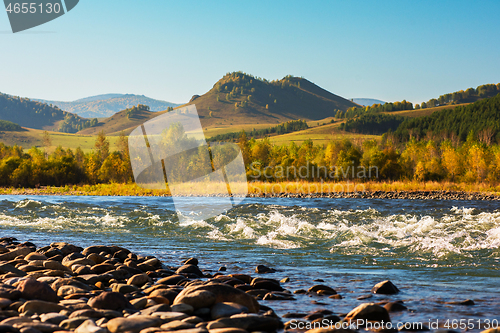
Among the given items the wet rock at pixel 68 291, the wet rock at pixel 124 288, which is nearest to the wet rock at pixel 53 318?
the wet rock at pixel 68 291

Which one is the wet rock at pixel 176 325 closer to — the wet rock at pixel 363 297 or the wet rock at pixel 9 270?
the wet rock at pixel 363 297

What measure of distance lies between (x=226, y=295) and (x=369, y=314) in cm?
194

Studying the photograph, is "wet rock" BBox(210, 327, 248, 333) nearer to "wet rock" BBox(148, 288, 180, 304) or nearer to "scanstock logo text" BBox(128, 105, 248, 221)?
"wet rock" BBox(148, 288, 180, 304)

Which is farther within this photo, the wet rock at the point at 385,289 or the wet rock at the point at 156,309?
the wet rock at the point at 385,289

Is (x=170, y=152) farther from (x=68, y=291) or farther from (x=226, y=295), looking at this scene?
(x=226, y=295)

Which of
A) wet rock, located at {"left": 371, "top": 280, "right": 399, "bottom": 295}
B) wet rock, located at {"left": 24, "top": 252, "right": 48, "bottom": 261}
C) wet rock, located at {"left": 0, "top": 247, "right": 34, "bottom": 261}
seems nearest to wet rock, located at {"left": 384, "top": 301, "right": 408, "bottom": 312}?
wet rock, located at {"left": 371, "top": 280, "right": 399, "bottom": 295}

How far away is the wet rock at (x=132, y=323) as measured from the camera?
14.0ft

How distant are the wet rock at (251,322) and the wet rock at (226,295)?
539mm

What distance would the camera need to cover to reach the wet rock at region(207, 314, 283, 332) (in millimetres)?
4635

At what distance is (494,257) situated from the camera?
386 inches

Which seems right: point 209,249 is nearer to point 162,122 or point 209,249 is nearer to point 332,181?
point 162,122

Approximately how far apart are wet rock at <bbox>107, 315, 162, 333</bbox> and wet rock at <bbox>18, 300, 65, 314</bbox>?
46.1 inches

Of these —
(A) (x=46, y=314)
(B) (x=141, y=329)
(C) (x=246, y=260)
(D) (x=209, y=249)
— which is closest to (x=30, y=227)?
(D) (x=209, y=249)

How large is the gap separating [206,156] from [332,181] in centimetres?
5694
